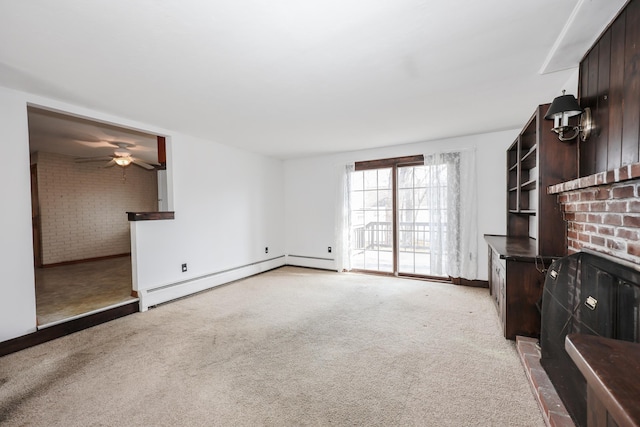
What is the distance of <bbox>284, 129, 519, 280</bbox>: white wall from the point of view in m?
4.07

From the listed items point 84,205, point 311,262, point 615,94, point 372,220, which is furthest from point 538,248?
point 84,205

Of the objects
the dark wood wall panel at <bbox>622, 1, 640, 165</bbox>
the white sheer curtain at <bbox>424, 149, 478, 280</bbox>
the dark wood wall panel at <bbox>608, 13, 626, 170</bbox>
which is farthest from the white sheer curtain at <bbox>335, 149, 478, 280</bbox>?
the dark wood wall panel at <bbox>622, 1, 640, 165</bbox>

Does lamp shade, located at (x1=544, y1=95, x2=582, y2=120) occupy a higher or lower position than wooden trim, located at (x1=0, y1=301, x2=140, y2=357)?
higher

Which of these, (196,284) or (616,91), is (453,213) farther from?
(196,284)

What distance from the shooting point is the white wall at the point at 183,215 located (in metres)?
2.47

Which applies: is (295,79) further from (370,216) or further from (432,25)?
(370,216)

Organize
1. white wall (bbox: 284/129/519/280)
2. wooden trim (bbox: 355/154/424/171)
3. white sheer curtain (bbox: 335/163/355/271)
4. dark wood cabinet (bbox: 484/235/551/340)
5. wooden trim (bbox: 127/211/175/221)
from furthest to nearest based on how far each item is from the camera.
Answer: white sheer curtain (bbox: 335/163/355/271), wooden trim (bbox: 355/154/424/171), white wall (bbox: 284/129/519/280), wooden trim (bbox: 127/211/175/221), dark wood cabinet (bbox: 484/235/551/340)

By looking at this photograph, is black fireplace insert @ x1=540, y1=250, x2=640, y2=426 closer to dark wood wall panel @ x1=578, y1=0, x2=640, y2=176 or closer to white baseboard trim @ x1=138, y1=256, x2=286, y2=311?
dark wood wall panel @ x1=578, y1=0, x2=640, y2=176

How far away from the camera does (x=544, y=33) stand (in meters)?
1.74

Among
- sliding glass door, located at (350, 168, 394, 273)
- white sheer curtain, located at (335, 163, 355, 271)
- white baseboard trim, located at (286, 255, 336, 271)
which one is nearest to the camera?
sliding glass door, located at (350, 168, 394, 273)

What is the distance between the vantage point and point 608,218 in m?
1.55

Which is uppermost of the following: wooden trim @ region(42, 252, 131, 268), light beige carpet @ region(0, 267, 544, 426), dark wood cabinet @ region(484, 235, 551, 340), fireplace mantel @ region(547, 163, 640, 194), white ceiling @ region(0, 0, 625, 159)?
white ceiling @ region(0, 0, 625, 159)

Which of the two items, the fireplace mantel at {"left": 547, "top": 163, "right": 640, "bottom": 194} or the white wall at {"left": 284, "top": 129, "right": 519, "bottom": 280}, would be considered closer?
the fireplace mantel at {"left": 547, "top": 163, "right": 640, "bottom": 194}

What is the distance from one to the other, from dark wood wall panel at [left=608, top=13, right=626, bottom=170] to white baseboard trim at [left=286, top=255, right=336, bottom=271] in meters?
4.26
